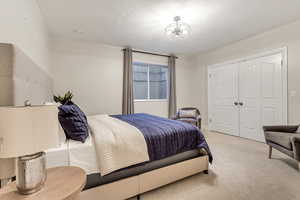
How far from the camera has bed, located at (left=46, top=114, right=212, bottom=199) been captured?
1359 millimetres

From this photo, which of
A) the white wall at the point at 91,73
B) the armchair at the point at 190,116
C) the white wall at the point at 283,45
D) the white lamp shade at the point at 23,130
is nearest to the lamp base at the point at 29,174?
the white lamp shade at the point at 23,130

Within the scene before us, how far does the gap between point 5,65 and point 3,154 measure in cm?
61

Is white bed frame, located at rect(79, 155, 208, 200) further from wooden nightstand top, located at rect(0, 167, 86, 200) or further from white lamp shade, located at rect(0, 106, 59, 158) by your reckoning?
white lamp shade, located at rect(0, 106, 59, 158)

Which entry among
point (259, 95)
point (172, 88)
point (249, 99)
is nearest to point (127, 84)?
point (172, 88)

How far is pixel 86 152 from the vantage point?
1389 millimetres

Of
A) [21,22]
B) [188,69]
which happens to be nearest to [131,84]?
[188,69]

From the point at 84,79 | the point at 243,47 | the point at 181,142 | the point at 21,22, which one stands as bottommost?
the point at 181,142

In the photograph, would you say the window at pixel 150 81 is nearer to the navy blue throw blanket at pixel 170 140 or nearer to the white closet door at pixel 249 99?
the white closet door at pixel 249 99

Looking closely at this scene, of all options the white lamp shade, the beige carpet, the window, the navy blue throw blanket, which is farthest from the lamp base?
the window

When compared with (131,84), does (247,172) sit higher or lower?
lower

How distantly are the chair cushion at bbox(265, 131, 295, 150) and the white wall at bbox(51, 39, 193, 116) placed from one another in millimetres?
3125

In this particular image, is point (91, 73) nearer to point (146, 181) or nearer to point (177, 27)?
point (177, 27)

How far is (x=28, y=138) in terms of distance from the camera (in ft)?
2.38

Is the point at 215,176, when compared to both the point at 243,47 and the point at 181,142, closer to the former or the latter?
the point at 181,142
